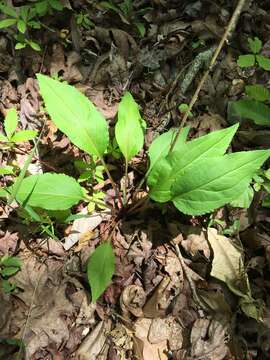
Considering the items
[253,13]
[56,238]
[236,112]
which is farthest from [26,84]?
[253,13]

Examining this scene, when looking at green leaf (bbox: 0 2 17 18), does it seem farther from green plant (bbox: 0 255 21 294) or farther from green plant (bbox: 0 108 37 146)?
green plant (bbox: 0 255 21 294)

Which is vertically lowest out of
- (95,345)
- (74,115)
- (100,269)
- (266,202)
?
(95,345)

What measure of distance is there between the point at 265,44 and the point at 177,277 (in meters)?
1.72

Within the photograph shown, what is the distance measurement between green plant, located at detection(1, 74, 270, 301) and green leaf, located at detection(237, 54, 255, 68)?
736mm

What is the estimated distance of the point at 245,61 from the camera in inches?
98.5

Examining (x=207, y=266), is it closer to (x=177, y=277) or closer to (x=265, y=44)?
(x=177, y=277)

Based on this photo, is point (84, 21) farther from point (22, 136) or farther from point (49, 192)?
point (49, 192)

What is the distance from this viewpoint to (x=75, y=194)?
77.8 inches

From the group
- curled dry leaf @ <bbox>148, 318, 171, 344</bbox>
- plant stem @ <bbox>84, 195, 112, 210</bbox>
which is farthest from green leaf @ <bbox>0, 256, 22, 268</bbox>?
curled dry leaf @ <bbox>148, 318, 171, 344</bbox>

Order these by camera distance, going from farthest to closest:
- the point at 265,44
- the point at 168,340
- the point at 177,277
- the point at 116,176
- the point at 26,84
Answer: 1. the point at 265,44
2. the point at 26,84
3. the point at 116,176
4. the point at 177,277
5. the point at 168,340

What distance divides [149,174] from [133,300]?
64 cm

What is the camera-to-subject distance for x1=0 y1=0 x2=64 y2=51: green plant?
236 centimetres

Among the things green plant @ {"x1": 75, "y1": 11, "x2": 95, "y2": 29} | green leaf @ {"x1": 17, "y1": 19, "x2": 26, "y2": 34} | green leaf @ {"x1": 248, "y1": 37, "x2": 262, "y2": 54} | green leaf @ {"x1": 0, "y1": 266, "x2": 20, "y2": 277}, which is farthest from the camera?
green plant @ {"x1": 75, "y1": 11, "x2": 95, "y2": 29}

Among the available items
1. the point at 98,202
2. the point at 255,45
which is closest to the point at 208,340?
the point at 98,202
